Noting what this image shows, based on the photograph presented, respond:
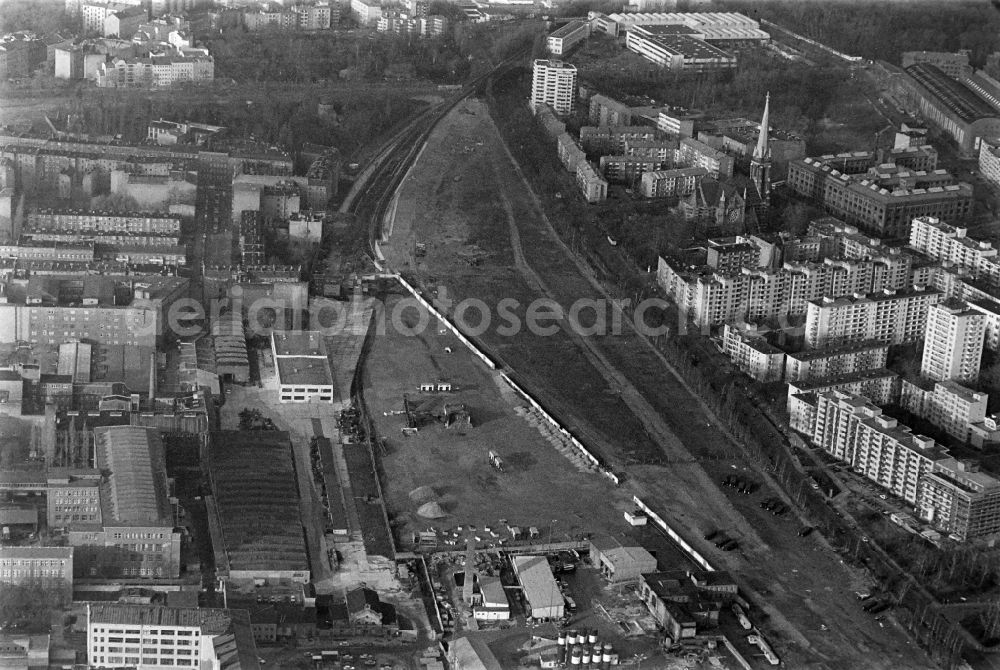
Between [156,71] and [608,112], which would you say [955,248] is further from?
[156,71]

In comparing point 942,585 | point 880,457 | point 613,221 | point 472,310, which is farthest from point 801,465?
point 613,221

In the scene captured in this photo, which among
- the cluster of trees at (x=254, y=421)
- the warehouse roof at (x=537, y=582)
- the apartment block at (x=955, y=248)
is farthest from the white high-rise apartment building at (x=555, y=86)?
the warehouse roof at (x=537, y=582)

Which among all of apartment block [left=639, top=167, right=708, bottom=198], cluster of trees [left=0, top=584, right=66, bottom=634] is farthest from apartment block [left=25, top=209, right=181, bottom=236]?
cluster of trees [left=0, top=584, right=66, bottom=634]

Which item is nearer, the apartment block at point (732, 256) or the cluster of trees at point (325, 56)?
the apartment block at point (732, 256)

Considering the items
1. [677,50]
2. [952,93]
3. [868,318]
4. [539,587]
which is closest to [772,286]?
[868,318]

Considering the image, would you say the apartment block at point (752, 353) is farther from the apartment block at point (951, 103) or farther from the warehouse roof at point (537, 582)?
the apartment block at point (951, 103)
